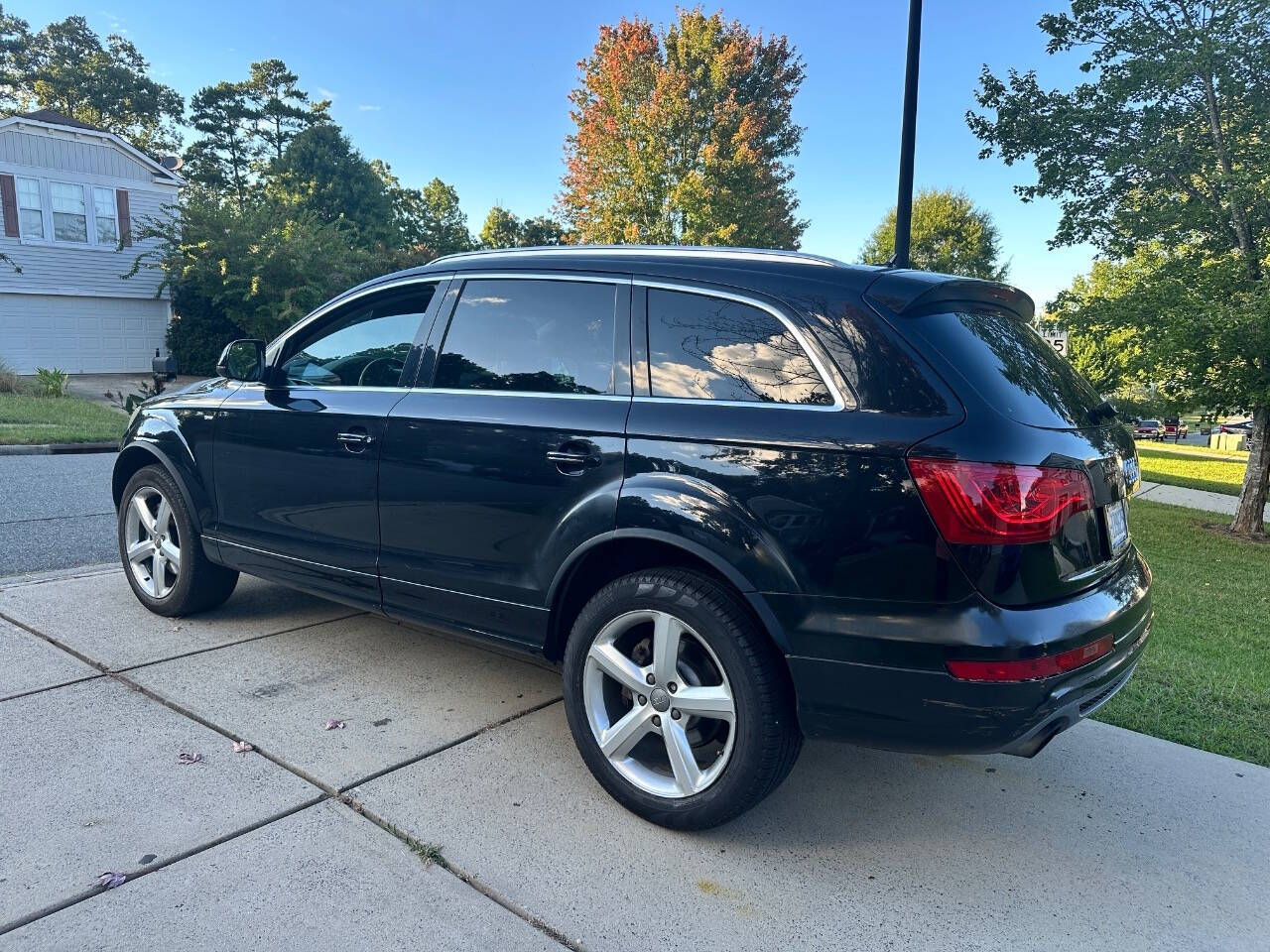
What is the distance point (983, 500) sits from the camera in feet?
7.50

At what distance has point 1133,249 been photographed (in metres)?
9.91

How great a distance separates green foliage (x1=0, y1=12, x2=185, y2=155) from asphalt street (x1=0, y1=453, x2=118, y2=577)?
35.2m

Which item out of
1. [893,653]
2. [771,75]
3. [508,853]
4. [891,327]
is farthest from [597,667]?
[771,75]

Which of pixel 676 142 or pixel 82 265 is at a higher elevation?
pixel 676 142

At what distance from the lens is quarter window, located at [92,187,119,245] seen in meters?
23.7

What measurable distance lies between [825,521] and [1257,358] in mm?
8240

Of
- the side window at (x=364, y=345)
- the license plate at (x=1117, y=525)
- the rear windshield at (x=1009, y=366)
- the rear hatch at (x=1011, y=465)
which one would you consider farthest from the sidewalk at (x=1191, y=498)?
the side window at (x=364, y=345)

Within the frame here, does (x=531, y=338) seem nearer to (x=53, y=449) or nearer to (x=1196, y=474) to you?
(x=53, y=449)

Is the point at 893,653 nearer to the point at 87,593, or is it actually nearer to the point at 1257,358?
the point at 87,593

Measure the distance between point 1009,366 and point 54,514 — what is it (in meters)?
7.51

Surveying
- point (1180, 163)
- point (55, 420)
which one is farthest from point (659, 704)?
point (55, 420)

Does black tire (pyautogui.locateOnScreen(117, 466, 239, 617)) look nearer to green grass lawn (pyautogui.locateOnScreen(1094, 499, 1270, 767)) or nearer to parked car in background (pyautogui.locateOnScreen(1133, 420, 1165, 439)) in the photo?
green grass lawn (pyautogui.locateOnScreen(1094, 499, 1270, 767))

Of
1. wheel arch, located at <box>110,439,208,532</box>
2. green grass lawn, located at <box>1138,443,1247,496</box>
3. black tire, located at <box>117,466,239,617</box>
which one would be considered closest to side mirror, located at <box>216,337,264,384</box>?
wheel arch, located at <box>110,439,208,532</box>

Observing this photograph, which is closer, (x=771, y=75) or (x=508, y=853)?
(x=508, y=853)
